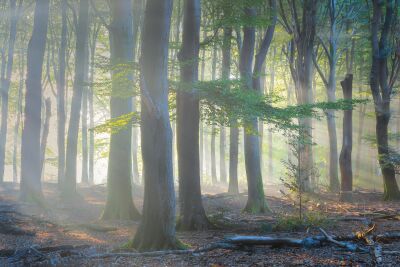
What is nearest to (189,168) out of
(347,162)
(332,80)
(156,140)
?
(156,140)

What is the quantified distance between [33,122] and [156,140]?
9.15m

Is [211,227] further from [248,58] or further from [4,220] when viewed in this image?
[248,58]

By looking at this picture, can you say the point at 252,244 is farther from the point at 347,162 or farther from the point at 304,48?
the point at 304,48

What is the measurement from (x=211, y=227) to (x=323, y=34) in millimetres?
15860

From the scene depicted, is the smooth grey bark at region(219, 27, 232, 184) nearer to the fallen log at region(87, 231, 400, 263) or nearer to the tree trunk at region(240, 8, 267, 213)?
the tree trunk at region(240, 8, 267, 213)

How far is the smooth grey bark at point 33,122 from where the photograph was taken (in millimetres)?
15492

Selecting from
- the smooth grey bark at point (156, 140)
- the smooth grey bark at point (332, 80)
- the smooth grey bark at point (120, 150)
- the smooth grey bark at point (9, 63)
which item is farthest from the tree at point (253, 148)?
the smooth grey bark at point (9, 63)

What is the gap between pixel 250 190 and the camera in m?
15.5

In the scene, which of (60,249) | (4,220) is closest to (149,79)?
(60,249)

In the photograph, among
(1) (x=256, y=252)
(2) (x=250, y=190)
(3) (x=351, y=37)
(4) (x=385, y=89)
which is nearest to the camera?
(1) (x=256, y=252)

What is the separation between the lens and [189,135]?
11.4m

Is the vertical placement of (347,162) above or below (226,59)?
below

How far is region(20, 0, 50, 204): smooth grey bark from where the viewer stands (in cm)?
1549

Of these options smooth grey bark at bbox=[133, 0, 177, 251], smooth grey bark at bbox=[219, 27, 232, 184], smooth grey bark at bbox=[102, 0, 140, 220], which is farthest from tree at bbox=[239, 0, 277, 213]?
smooth grey bark at bbox=[133, 0, 177, 251]
